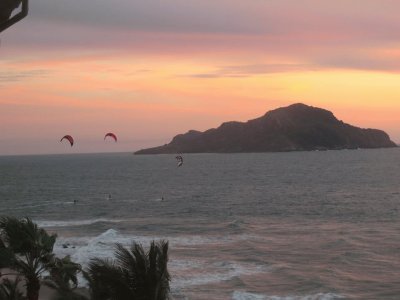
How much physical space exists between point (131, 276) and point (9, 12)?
565 cm

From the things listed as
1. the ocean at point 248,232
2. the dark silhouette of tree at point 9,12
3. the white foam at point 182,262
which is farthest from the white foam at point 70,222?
the dark silhouette of tree at point 9,12

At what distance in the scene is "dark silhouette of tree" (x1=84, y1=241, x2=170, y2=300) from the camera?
999 cm

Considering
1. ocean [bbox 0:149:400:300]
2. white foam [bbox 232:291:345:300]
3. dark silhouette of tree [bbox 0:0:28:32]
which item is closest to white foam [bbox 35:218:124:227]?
ocean [bbox 0:149:400:300]

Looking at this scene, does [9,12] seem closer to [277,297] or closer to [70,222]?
[277,297]

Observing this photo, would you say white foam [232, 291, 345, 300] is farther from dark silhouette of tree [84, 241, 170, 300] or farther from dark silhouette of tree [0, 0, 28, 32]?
dark silhouette of tree [0, 0, 28, 32]

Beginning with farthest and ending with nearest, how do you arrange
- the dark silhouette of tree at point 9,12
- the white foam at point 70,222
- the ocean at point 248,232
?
the white foam at point 70,222 → the ocean at point 248,232 → the dark silhouette of tree at point 9,12

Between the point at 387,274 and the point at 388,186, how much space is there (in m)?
71.5

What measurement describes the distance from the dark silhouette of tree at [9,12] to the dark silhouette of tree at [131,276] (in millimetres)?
5135

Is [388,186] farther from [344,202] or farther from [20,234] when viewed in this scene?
Answer: [20,234]

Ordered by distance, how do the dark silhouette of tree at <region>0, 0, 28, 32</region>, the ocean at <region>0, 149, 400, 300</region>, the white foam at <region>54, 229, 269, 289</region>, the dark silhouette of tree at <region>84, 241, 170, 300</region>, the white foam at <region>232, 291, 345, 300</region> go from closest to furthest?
the dark silhouette of tree at <region>0, 0, 28, 32</region> < the dark silhouette of tree at <region>84, 241, 170, 300</region> < the white foam at <region>232, 291, 345, 300</region> < the ocean at <region>0, 149, 400, 300</region> < the white foam at <region>54, 229, 269, 289</region>

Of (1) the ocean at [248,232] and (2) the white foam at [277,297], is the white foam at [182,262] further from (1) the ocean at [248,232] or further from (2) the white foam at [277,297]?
(2) the white foam at [277,297]

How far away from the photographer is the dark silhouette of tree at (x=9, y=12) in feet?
18.0

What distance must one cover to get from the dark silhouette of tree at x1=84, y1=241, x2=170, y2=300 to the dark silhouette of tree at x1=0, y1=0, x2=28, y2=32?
16.8ft

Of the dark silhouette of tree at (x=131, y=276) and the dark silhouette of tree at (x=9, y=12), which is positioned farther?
the dark silhouette of tree at (x=131, y=276)
